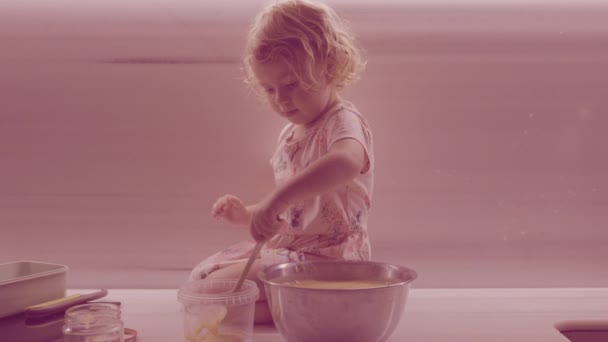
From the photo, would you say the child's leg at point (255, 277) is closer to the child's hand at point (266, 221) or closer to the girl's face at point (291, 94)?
the child's hand at point (266, 221)

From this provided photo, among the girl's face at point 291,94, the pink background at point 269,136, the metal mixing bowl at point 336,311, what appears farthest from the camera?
the pink background at point 269,136

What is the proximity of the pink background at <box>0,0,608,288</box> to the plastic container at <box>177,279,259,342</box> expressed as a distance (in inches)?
14.9

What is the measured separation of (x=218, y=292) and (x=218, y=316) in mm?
91

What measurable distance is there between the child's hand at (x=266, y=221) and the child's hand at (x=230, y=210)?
0.20 m

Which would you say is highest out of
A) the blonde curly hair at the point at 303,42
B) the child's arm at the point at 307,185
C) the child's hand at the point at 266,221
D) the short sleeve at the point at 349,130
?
the blonde curly hair at the point at 303,42

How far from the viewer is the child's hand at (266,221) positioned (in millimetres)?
726

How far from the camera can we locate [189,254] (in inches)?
43.6

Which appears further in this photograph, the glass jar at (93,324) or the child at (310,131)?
the child at (310,131)

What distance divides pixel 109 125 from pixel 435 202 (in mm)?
675

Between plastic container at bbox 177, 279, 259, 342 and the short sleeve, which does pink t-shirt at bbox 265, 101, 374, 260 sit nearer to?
the short sleeve

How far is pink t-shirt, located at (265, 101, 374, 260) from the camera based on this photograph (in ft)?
2.91

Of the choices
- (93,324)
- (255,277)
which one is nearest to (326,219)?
(255,277)

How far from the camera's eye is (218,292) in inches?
A: 31.5

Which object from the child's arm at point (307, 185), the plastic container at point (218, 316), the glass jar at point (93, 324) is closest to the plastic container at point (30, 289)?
the glass jar at point (93, 324)
